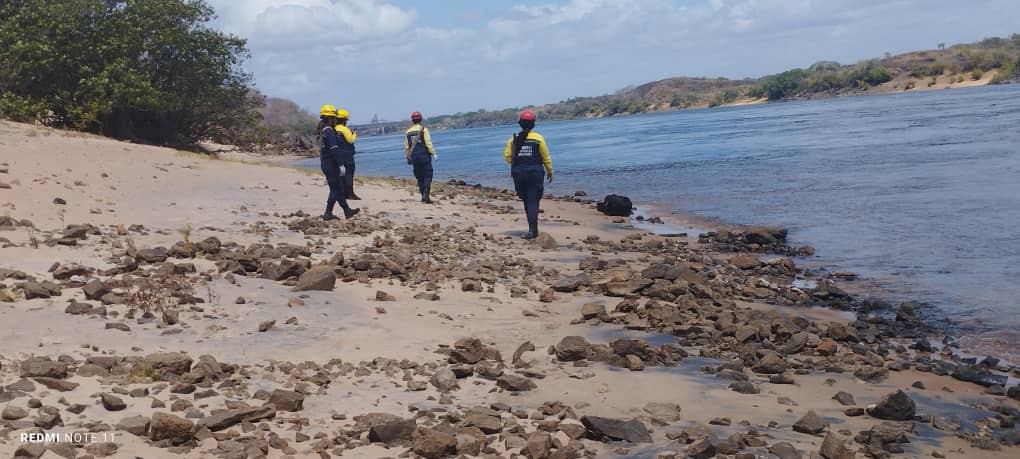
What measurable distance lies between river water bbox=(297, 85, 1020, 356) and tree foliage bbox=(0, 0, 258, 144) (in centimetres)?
1032

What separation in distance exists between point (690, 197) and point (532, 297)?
1504cm

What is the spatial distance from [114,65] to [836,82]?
96.9 m

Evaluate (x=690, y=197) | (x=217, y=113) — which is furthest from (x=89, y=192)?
(x=217, y=113)

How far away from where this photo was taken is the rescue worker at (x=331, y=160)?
45.7ft

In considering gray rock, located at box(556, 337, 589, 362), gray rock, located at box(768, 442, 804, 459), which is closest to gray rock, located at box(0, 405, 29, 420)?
gray rock, located at box(556, 337, 589, 362)

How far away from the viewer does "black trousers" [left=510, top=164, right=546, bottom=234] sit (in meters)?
13.5

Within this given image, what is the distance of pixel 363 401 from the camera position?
6.02 m

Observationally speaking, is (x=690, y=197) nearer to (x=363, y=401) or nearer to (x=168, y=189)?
(x=168, y=189)

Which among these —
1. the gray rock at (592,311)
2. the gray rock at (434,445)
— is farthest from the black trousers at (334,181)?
the gray rock at (434,445)

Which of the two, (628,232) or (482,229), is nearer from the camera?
(482,229)

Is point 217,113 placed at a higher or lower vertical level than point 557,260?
higher

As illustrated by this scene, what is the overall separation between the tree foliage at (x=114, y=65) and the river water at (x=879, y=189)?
33.9ft

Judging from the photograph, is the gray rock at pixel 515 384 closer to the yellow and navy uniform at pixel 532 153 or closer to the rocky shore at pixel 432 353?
the rocky shore at pixel 432 353

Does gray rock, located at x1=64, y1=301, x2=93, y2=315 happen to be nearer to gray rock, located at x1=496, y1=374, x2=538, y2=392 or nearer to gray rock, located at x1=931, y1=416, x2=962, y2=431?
gray rock, located at x1=496, y1=374, x2=538, y2=392
